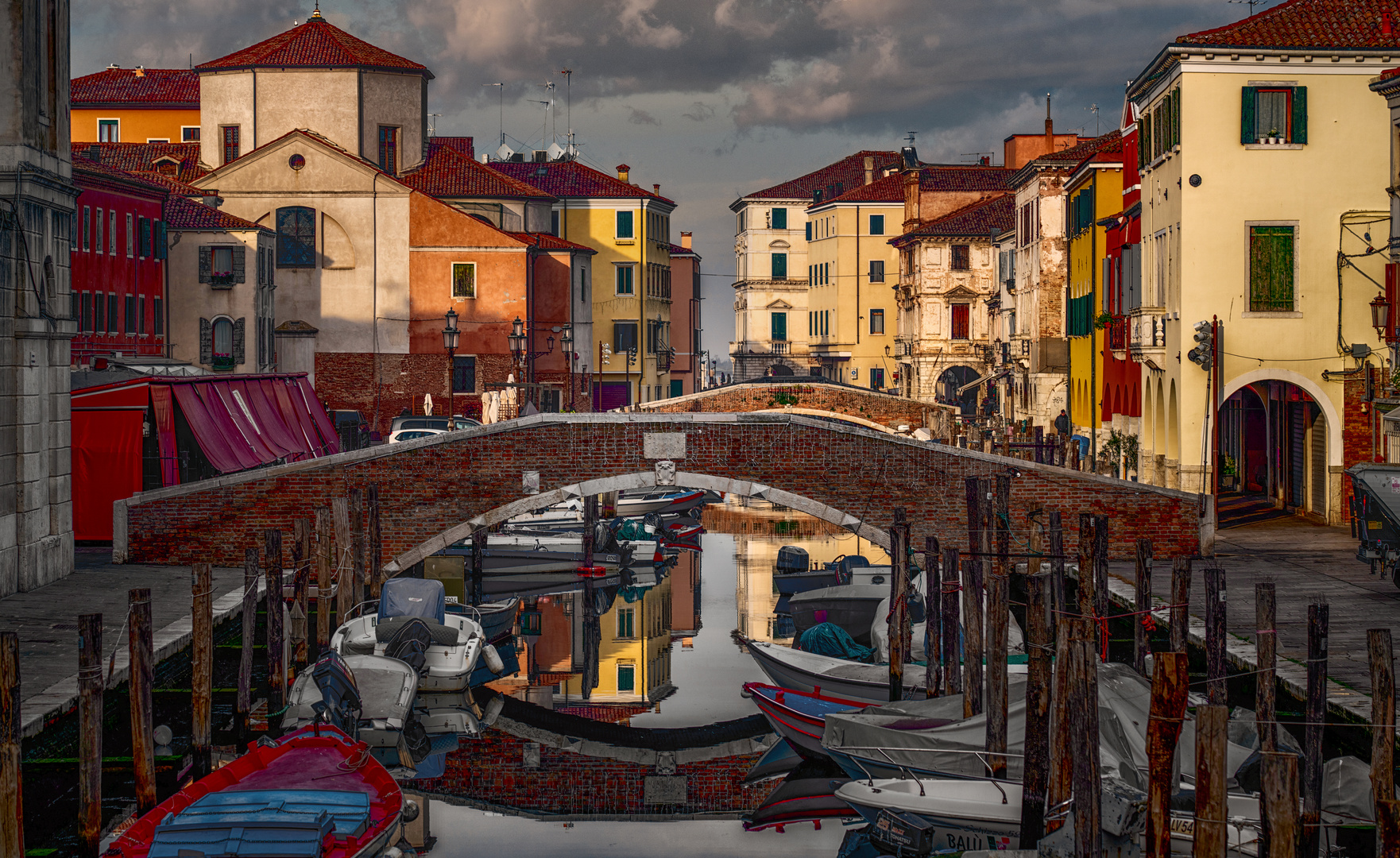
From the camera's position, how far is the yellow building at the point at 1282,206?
22.3 m

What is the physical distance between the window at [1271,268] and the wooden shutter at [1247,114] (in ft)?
4.23

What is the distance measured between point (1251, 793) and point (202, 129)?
117 feet

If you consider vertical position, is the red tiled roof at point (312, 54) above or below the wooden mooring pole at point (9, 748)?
above

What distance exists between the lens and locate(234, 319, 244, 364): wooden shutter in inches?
1374

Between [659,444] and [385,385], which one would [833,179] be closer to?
[385,385]

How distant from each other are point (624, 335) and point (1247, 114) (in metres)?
28.8

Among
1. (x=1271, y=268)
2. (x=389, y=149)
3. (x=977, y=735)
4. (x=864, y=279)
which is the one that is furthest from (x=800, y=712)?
(x=864, y=279)

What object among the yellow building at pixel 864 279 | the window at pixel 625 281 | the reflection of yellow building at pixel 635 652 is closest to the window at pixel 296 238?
the window at pixel 625 281

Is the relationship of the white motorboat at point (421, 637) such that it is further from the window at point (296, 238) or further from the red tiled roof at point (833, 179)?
the red tiled roof at point (833, 179)

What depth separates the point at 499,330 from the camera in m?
39.4

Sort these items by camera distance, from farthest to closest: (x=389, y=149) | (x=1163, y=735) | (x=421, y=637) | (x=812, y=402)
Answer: (x=389, y=149) < (x=812, y=402) < (x=421, y=637) < (x=1163, y=735)

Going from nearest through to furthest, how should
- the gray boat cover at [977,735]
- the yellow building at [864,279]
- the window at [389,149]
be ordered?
the gray boat cover at [977,735], the window at [389,149], the yellow building at [864,279]

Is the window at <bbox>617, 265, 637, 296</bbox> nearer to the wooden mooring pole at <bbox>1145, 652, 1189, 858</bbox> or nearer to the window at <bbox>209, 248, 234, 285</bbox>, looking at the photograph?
the window at <bbox>209, 248, 234, 285</bbox>

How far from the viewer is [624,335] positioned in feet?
163
